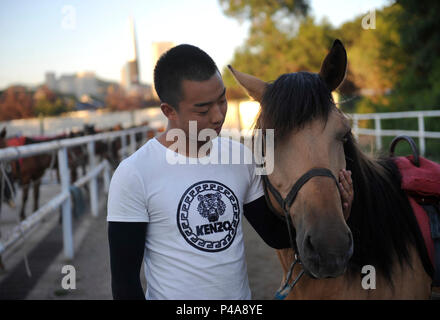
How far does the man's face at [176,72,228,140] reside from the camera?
4.12ft

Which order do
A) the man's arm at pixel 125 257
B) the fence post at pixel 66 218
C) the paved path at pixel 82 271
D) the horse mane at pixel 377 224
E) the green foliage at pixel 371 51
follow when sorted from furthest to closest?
the green foliage at pixel 371 51
the fence post at pixel 66 218
the paved path at pixel 82 271
the horse mane at pixel 377 224
the man's arm at pixel 125 257

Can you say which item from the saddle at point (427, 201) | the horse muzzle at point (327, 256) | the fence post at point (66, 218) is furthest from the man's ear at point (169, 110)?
the fence post at point (66, 218)

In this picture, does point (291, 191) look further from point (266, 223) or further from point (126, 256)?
point (126, 256)

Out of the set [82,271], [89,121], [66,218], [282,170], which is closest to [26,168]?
[66,218]

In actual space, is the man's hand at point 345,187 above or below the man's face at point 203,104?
below

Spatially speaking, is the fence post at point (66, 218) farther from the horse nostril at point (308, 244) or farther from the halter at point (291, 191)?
the horse nostril at point (308, 244)

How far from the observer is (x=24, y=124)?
70.6ft

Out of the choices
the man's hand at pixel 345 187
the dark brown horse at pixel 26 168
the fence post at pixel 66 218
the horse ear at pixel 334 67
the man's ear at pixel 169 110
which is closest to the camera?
the man's ear at pixel 169 110

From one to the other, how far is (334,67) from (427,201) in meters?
0.90

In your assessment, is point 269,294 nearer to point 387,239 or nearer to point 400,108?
point 387,239

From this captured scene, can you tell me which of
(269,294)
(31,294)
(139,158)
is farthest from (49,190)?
(139,158)

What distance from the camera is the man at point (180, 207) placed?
121 centimetres

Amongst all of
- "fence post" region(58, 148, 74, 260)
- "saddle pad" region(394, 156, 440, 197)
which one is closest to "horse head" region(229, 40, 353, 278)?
"saddle pad" region(394, 156, 440, 197)

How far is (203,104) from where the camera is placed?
1264mm
